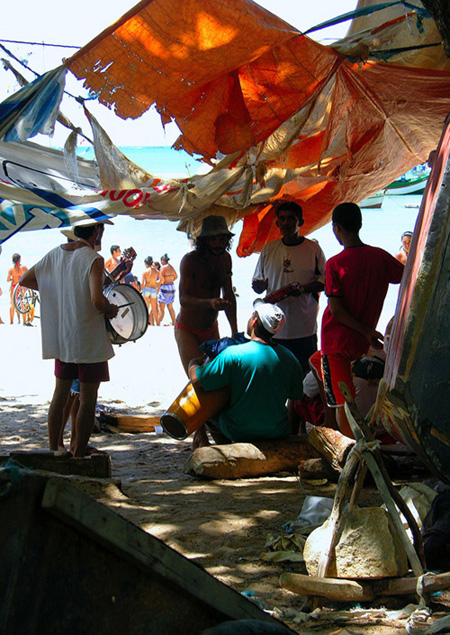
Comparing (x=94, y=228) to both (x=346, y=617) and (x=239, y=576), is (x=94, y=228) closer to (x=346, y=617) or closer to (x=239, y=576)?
(x=239, y=576)

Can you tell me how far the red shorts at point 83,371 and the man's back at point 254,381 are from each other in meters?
0.77

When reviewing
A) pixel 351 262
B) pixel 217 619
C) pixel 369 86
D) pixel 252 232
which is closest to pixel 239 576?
pixel 217 619

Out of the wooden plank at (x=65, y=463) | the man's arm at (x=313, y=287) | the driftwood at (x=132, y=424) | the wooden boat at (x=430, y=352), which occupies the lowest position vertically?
the driftwood at (x=132, y=424)

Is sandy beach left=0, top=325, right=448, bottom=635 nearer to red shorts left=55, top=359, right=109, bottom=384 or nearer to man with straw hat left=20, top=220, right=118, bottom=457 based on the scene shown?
man with straw hat left=20, top=220, right=118, bottom=457

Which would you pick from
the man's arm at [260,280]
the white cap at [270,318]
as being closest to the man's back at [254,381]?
the white cap at [270,318]

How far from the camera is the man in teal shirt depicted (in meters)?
4.99

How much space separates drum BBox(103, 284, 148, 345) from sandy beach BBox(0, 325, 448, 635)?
44.4 inches

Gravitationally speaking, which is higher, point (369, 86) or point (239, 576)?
point (369, 86)

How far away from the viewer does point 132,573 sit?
1.71 m

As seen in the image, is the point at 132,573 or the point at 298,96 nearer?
the point at 132,573

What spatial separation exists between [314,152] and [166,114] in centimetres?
198

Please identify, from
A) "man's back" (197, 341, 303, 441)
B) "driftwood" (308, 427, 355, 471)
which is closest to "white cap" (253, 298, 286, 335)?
"man's back" (197, 341, 303, 441)

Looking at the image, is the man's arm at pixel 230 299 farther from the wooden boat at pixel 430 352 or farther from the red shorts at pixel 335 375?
the wooden boat at pixel 430 352

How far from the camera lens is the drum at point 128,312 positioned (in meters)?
5.86
